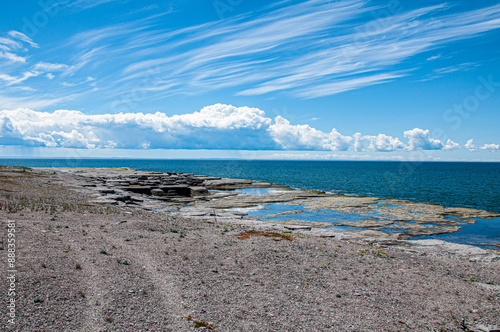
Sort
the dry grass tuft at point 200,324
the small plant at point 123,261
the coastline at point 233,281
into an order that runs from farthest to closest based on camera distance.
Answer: the small plant at point 123,261 < the coastline at point 233,281 < the dry grass tuft at point 200,324

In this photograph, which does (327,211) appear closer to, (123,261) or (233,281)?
(233,281)

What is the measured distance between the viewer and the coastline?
37.6 feet

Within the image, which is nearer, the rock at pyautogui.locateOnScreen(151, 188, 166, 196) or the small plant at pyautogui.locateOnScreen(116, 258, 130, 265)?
the small plant at pyautogui.locateOnScreen(116, 258, 130, 265)

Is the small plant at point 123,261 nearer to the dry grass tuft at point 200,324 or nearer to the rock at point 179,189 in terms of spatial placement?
the dry grass tuft at point 200,324

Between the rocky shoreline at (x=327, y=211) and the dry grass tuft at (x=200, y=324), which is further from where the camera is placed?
the rocky shoreline at (x=327, y=211)

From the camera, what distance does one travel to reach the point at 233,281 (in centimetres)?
1516

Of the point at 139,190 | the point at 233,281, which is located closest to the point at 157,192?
the point at 139,190

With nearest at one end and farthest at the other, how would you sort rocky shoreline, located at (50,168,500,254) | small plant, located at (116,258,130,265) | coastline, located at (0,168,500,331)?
coastline, located at (0,168,500,331), small plant, located at (116,258,130,265), rocky shoreline, located at (50,168,500,254)

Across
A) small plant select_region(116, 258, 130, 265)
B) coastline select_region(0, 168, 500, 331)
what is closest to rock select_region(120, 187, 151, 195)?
coastline select_region(0, 168, 500, 331)

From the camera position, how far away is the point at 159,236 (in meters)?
22.3

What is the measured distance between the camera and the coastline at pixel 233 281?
1147cm

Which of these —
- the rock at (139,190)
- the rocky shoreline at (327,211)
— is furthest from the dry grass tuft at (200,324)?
the rock at (139,190)

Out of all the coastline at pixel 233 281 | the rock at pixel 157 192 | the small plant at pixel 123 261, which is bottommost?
the rock at pixel 157 192

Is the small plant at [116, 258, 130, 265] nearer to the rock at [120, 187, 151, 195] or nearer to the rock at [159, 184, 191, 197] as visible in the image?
the rock at [159, 184, 191, 197]
